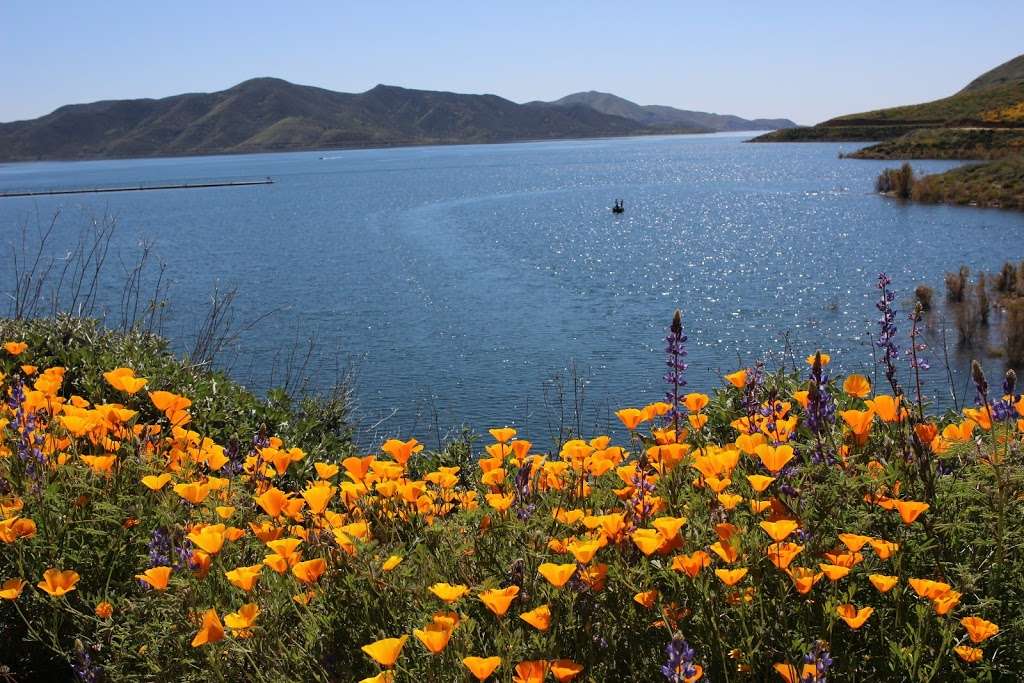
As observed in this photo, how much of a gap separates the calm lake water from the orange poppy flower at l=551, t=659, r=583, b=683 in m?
5.36

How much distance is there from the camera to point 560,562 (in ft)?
8.66

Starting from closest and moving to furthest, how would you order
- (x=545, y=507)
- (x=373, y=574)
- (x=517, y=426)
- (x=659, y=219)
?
1. (x=373, y=574)
2. (x=545, y=507)
3. (x=517, y=426)
4. (x=659, y=219)

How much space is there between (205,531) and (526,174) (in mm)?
93803

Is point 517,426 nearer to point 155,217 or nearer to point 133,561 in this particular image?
point 133,561

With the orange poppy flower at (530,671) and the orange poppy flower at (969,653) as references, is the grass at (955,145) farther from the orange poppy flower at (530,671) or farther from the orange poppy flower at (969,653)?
the orange poppy flower at (530,671)

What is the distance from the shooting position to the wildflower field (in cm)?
227

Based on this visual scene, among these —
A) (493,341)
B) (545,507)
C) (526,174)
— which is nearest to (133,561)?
(545,507)

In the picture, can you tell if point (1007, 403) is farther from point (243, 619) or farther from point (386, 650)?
point (243, 619)

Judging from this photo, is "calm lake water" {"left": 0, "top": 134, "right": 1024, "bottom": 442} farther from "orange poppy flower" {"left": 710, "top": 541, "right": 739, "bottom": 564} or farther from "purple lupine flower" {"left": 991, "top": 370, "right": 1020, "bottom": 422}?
"orange poppy flower" {"left": 710, "top": 541, "right": 739, "bottom": 564}

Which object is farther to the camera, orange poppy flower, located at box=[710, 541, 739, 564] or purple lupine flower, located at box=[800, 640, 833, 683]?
orange poppy flower, located at box=[710, 541, 739, 564]

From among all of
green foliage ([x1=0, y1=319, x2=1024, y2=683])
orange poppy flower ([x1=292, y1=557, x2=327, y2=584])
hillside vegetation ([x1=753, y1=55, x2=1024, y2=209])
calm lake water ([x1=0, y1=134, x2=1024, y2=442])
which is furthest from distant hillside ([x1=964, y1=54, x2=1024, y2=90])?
orange poppy flower ([x1=292, y1=557, x2=327, y2=584])

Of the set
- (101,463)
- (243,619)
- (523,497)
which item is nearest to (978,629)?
(523,497)

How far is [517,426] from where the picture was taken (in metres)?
13.9

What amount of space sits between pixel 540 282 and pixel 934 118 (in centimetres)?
8785
